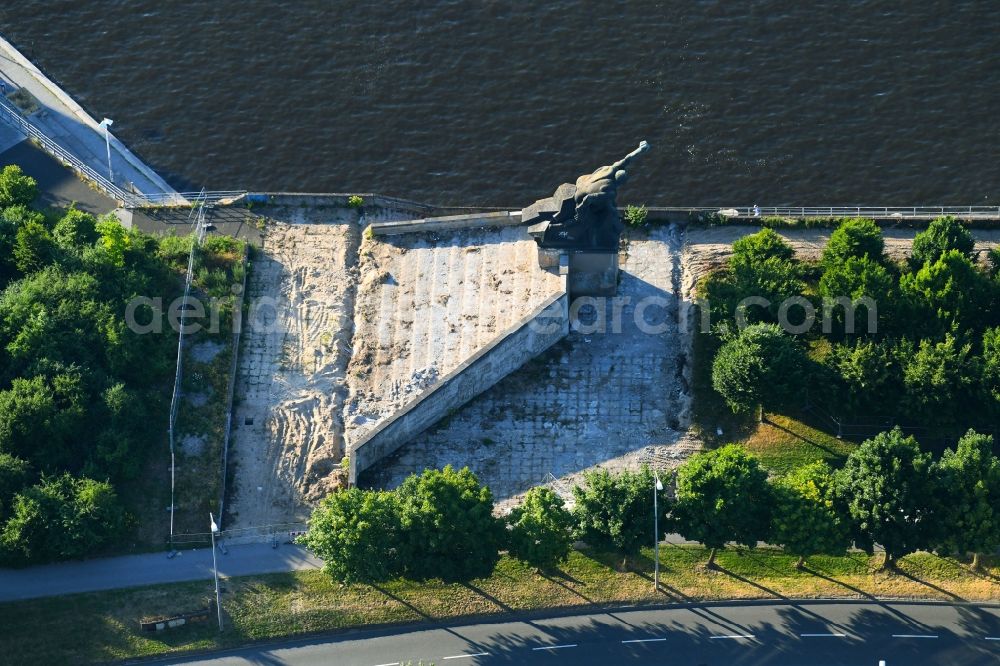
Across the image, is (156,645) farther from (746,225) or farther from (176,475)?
(746,225)

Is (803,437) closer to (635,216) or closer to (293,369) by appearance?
(635,216)

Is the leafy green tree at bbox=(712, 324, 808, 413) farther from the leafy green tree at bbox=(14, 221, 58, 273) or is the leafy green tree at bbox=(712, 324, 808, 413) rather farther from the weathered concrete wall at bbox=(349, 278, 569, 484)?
the leafy green tree at bbox=(14, 221, 58, 273)

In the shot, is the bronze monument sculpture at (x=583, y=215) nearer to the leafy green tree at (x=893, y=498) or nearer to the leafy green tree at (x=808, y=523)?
the leafy green tree at (x=808, y=523)

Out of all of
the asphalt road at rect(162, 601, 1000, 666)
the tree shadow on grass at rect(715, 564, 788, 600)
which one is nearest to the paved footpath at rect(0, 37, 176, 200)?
the asphalt road at rect(162, 601, 1000, 666)

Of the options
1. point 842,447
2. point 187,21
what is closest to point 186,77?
point 187,21

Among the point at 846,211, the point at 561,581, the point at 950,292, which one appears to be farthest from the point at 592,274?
the point at 950,292
